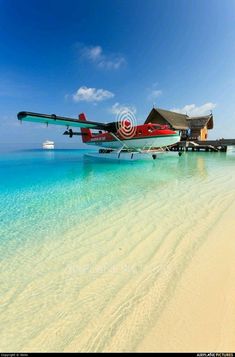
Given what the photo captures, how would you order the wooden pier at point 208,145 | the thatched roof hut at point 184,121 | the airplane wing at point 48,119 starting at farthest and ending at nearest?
the thatched roof hut at point 184,121
the wooden pier at point 208,145
the airplane wing at point 48,119

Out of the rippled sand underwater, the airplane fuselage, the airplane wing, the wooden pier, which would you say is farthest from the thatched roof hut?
the rippled sand underwater

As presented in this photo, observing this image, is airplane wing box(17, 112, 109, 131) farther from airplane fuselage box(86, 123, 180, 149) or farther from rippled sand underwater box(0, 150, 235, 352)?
rippled sand underwater box(0, 150, 235, 352)

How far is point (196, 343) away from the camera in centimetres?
117

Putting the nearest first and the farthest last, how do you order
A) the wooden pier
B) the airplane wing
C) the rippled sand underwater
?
the rippled sand underwater < the airplane wing < the wooden pier

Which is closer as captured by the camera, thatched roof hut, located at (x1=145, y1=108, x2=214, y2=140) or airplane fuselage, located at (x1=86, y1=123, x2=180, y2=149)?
airplane fuselage, located at (x1=86, y1=123, x2=180, y2=149)

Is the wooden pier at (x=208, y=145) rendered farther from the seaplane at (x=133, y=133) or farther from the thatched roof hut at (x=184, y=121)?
the seaplane at (x=133, y=133)

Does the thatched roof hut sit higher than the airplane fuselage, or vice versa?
the thatched roof hut

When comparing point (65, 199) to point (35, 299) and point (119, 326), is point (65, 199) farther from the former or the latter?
point (119, 326)

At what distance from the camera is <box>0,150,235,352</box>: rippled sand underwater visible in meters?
1.26

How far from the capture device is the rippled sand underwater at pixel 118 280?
1256 millimetres

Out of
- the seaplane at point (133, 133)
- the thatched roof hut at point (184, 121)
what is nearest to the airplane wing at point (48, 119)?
the seaplane at point (133, 133)

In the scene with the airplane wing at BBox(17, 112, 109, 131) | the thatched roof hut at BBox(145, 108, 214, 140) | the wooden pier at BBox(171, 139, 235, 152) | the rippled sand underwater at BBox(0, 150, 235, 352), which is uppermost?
the thatched roof hut at BBox(145, 108, 214, 140)

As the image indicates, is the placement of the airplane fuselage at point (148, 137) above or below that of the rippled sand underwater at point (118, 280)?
above

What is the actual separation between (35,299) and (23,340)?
0.40m
